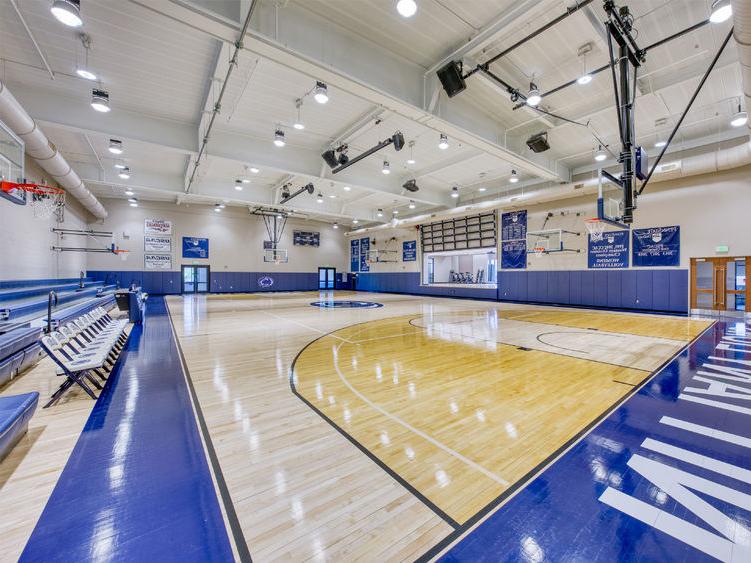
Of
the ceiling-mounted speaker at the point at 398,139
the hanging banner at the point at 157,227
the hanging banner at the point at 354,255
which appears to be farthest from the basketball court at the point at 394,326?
the hanging banner at the point at 354,255

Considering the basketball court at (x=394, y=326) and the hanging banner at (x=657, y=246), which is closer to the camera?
the basketball court at (x=394, y=326)

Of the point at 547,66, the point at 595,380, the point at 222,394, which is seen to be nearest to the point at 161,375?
the point at 222,394

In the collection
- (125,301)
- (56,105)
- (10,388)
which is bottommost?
(10,388)

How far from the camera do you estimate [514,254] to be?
1532cm

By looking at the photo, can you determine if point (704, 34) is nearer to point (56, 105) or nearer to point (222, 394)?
point (222, 394)

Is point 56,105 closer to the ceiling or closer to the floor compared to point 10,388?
closer to the ceiling

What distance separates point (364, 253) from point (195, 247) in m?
11.4

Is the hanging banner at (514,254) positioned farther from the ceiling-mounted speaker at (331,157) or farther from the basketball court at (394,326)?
the ceiling-mounted speaker at (331,157)

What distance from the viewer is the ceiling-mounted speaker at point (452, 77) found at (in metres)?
5.73

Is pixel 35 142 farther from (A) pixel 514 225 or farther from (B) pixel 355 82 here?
(A) pixel 514 225

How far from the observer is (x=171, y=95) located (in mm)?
7395

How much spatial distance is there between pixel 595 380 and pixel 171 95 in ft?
32.5

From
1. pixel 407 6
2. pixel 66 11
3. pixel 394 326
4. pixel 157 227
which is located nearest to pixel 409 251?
pixel 394 326

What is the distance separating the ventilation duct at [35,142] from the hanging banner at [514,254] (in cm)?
1627
